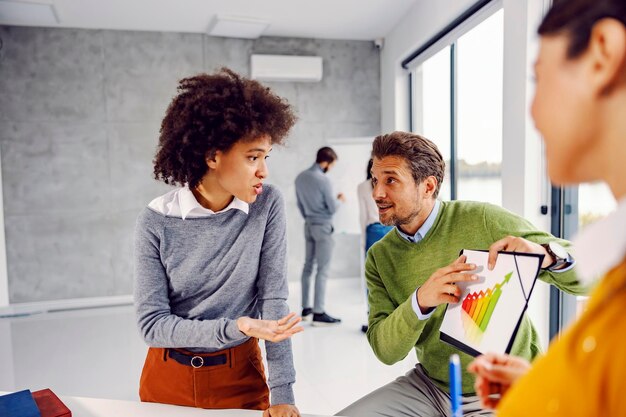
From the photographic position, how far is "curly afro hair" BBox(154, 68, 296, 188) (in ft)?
4.34

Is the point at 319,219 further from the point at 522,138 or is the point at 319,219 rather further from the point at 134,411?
the point at 134,411

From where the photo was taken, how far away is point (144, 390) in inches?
55.2

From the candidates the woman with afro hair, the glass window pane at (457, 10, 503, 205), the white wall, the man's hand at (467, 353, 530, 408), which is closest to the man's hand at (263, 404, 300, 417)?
the woman with afro hair

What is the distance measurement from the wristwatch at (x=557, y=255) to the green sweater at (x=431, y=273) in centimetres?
4

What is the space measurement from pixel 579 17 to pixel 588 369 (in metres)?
0.34

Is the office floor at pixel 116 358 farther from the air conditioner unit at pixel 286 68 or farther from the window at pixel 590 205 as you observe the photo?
the air conditioner unit at pixel 286 68

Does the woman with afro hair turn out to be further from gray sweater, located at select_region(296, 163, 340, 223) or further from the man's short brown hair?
gray sweater, located at select_region(296, 163, 340, 223)

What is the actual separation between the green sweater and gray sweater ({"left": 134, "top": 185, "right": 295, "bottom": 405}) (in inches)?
12.7

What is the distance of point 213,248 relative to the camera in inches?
55.4

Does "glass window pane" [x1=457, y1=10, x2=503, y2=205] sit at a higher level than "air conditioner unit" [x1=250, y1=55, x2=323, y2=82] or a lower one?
lower

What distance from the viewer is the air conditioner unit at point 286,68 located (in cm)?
548

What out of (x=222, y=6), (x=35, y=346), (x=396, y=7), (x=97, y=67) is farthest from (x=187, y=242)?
(x=97, y=67)

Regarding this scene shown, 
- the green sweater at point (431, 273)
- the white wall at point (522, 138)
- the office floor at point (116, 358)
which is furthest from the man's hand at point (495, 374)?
the white wall at point (522, 138)

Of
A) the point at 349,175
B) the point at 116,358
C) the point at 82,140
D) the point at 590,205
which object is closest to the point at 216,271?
the point at 590,205
